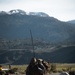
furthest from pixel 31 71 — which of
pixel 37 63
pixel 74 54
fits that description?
pixel 74 54

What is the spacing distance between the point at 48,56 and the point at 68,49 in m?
11.2

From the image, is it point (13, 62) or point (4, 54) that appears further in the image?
point (4, 54)

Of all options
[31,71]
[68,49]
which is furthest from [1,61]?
[31,71]

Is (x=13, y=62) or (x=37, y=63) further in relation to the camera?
(x=13, y=62)

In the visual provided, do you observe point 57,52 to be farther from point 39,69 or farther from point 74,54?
point 39,69

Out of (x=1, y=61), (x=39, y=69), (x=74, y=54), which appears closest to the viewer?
(x=39, y=69)

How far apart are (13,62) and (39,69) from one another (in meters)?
162

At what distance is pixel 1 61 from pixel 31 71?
6443 inches

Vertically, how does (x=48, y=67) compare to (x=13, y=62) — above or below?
above

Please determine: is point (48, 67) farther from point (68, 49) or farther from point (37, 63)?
point (68, 49)

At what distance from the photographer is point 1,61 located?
172875mm

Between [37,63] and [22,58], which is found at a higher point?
[37,63]

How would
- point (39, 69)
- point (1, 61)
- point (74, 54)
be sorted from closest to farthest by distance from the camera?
point (39, 69) < point (74, 54) < point (1, 61)

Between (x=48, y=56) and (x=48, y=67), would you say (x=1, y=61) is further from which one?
(x=48, y=67)
